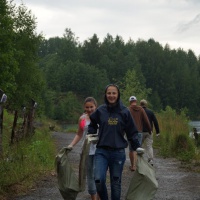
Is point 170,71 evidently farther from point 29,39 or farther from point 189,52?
point 29,39

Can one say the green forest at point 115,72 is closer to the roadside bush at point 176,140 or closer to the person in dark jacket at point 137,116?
the roadside bush at point 176,140

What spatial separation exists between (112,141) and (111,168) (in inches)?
15.8

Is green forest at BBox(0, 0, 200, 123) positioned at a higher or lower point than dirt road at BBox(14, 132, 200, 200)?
higher

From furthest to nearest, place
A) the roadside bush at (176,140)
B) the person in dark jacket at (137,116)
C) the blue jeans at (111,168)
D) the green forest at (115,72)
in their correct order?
the green forest at (115,72) < the roadside bush at (176,140) < the person in dark jacket at (137,116) < the blue jeans at (111,168)

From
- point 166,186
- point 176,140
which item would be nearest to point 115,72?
point 176,140

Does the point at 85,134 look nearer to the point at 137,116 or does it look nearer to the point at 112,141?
the point at 112,141

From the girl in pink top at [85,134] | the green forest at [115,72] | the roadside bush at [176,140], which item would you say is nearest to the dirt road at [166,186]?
the girl in pink top at [85,134]

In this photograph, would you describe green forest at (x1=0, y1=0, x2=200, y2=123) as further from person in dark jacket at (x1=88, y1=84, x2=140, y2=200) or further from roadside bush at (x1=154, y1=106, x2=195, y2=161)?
person in dark jacket at (x1=88, y1=84, x2=140, y2=200)

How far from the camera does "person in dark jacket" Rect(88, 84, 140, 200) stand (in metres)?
6.79

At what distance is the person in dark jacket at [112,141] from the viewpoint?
267 inches

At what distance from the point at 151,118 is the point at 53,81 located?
324ft

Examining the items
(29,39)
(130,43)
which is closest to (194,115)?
(130,43)

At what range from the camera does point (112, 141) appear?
679 cm

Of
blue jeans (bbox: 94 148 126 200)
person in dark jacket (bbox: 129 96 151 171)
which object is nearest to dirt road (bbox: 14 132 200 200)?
person in dark jacket (bbox: 129 96 151 171)
